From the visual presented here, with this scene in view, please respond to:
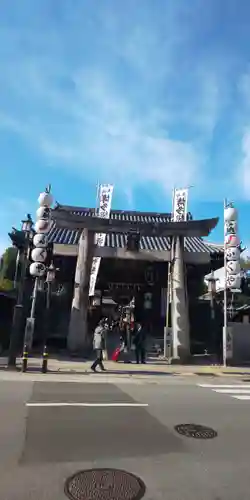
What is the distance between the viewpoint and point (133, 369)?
16.1 meters

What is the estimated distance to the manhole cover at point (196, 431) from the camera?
20.5 ft

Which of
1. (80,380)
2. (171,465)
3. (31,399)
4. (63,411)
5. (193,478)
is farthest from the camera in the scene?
(80,380)

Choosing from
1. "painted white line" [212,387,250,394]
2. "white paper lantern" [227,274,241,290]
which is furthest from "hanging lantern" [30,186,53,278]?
"painted white line" [212,387,250,394]

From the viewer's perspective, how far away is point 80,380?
12609mm

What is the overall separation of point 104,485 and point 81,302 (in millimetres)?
15564

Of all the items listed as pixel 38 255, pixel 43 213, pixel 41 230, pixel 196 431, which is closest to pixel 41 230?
pixel 41 230

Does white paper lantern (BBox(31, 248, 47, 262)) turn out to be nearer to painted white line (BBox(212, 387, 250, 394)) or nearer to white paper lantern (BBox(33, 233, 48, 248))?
white paper lantern (BBox(33, 233, 48, 248))

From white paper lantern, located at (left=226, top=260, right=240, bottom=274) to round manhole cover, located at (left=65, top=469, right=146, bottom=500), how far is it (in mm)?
15309

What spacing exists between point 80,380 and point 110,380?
3.39 ft

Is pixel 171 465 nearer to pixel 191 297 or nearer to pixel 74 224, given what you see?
pixel 74 224

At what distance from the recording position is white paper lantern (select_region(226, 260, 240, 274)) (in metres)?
18.9

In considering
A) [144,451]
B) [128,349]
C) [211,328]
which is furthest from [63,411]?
[211,328]

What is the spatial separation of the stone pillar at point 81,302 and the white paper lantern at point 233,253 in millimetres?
6938

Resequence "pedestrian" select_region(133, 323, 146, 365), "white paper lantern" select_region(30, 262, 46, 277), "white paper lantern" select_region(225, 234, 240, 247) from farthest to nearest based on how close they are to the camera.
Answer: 1. "white paper lantern" select_region(225, 234, 240, 247)
2. "white paper lantern" select_region(30, 262, 46, 277)
3. "pedestrian" select_region(133, 323, 146, 365)
